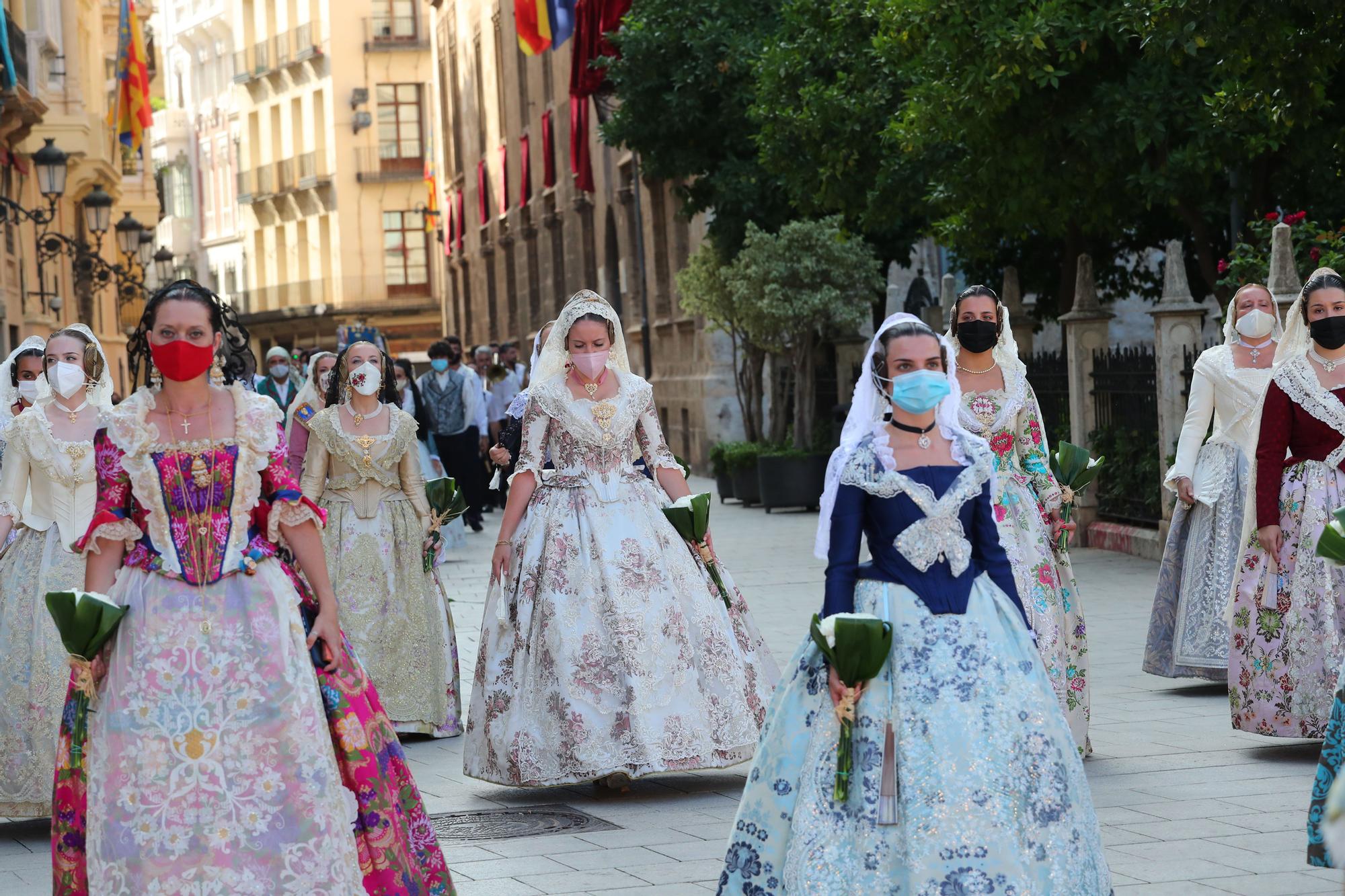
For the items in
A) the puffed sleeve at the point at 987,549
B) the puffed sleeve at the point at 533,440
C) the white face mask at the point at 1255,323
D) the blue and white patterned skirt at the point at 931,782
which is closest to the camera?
the blue and white patterned skirt at the point at 931,782

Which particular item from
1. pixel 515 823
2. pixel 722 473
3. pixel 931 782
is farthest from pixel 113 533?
pixel 722 473

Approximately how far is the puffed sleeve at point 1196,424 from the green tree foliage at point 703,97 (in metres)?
14.3

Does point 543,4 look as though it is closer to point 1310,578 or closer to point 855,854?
point 1310,578

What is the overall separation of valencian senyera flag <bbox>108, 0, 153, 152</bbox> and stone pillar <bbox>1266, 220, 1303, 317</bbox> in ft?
103

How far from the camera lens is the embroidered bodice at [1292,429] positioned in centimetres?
783

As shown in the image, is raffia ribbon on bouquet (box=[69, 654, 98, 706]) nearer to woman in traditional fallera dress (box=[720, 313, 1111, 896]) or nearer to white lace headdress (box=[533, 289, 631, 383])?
woman in traditional fallera dress (box=[720, 313, 1111, 896])

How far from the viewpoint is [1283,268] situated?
1276 centimetres

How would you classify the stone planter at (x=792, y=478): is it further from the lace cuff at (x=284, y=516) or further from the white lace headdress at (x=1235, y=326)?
the lace cuff at (x=284, y=516)

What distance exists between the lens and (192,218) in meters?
81.8

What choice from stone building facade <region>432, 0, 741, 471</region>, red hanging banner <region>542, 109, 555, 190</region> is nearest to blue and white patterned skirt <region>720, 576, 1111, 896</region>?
stone building facade <region>432, 0, 741, 471</region>

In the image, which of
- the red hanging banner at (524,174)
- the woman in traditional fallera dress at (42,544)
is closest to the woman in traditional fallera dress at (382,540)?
the woman in traditional fallera dress at (42,544)

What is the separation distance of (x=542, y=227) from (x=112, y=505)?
39.5 m

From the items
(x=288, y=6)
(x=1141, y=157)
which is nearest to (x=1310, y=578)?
(x=1141, y=157)

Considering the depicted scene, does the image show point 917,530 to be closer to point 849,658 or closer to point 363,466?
point 849,658
